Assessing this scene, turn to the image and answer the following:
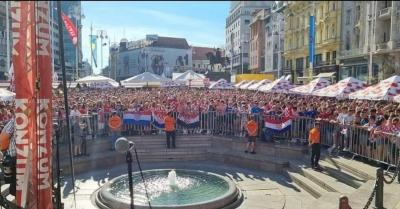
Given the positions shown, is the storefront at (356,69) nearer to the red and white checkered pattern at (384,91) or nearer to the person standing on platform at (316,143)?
the red and white checkered pattern at (384,91)

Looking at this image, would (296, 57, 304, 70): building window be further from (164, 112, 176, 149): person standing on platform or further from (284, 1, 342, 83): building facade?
(164, 112, 176, 149): person standing on platform

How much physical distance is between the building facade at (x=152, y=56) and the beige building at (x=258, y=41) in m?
22.6

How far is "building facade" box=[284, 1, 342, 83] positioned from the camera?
44156 millimetres

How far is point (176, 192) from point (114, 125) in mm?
5920

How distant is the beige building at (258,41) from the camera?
282ft

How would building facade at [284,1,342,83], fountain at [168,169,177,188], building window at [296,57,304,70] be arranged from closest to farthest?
fountain at [168,169,177,188] < building facade at [284,1,342,83] < building window at [296,57,304,70]

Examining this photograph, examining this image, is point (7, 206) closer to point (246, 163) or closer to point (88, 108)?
point (246, 163)

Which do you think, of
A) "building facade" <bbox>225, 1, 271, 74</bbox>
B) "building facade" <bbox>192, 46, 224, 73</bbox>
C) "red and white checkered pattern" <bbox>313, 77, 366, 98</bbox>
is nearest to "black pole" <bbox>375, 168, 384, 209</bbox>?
"red and white checkered pattern" <bbox>313, 77, 366, 98</bbox>

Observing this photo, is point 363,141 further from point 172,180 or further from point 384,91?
point 172,180

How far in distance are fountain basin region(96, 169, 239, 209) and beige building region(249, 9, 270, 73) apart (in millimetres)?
74491

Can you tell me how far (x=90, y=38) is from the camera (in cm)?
5284

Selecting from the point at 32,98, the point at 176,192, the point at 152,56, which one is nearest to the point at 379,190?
the point at 176,192

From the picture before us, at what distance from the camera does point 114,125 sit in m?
15.7

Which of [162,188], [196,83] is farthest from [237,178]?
[196,83]
